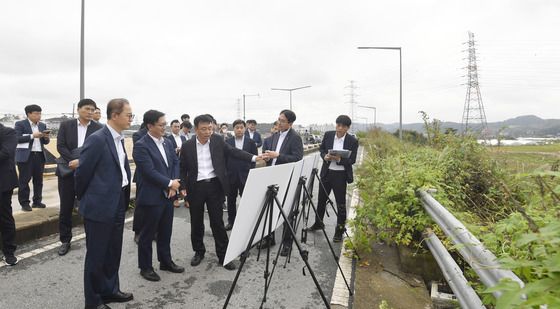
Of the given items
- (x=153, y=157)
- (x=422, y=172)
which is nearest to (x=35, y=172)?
(x=153, y=157)

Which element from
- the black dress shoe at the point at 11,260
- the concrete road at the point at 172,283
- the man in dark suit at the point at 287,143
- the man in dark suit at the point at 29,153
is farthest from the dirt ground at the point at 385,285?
the man in dark suit at the point at 29,153

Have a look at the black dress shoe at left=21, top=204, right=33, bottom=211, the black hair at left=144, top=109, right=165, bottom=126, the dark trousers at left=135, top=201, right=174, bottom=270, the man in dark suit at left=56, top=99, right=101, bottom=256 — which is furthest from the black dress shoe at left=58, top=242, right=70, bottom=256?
the black dress shoe at left=21, top=204, right=33, bottom=211

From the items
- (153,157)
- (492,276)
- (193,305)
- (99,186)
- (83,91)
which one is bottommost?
(193,305)

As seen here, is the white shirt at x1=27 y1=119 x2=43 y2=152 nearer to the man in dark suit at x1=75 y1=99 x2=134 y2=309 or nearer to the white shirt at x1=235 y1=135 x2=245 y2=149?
the white shirt at x1=235 y1=135 x2=245 y2=149

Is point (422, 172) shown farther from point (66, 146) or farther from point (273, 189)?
point (66, 146)

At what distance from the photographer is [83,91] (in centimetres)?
1046

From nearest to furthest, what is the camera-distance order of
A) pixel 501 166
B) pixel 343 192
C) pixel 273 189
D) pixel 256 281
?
1. pixel 273 189
2. pixel 256 281
3. pixel 501 166
4. pixel 343 192

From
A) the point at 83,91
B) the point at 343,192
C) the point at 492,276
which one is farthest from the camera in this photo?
the point at 83,91

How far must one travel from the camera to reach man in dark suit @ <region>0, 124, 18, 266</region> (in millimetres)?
3938

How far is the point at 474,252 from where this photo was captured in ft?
6.32

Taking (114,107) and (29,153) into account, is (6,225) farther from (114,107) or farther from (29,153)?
(29,153)

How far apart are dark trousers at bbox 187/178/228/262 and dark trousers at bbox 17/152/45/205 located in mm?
4130

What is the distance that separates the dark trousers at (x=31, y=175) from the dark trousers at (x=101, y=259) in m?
4.31

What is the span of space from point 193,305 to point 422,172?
112 inches
